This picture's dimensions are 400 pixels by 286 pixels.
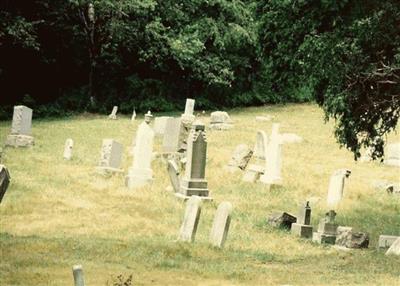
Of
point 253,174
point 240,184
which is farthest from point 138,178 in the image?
point 253,174

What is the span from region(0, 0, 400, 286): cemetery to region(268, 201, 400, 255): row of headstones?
0.03 meters

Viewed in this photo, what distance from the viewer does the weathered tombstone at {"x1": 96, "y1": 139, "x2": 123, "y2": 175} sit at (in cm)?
1930

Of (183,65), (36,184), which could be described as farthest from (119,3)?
(36,184)

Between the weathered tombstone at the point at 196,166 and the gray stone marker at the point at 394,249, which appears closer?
the gray stone marker at the point at 394,249

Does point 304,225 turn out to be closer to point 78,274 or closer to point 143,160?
point 143,160

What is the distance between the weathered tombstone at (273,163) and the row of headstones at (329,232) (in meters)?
3.96

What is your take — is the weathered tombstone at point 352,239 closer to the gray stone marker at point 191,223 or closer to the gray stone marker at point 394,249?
the gray stone marker at point 394,249

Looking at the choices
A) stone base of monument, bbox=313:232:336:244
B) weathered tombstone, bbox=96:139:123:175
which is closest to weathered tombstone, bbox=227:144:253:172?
weathered tombstone, bbox=96:139:123:175

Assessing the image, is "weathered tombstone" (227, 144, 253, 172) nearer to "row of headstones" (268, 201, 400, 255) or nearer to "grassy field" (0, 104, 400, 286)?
"grassy field" (0, 104, 400, 286)

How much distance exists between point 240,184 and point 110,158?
3.41 metres

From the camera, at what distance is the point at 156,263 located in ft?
33.9

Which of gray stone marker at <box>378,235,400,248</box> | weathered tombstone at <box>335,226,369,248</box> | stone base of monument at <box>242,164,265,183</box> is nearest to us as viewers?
gray stone marker at <box>378,235,400,248</box>

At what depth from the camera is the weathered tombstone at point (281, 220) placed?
49.2ft

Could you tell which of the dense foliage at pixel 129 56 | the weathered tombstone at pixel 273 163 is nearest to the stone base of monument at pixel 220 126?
the dense foliage at pixel 129 56
